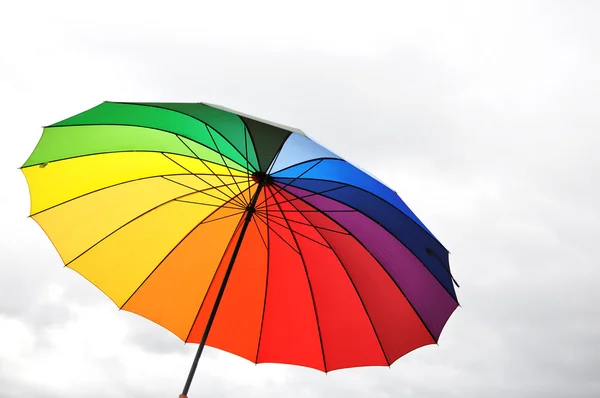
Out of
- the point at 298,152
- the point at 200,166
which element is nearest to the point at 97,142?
the point at 200,166

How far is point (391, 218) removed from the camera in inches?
270

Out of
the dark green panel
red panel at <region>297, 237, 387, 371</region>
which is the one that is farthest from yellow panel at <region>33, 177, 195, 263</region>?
red panel at <region>297, 237, 387, 371</region>

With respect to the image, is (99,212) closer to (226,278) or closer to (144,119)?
(144,119)

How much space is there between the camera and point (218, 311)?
7.07 m

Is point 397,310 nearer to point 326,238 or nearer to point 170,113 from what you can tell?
point 326,238

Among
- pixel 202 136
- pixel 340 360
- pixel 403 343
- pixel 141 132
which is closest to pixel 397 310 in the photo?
pixel 403 343

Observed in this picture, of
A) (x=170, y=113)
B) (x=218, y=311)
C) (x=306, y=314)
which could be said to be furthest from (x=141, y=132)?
(x=306, y=314)

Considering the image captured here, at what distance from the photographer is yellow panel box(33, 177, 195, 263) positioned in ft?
22.0

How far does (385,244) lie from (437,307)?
0.90 meters

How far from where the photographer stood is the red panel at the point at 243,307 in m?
7.06

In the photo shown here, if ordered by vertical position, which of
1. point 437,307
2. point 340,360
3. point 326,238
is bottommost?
point 340,360

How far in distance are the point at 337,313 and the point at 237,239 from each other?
135cm

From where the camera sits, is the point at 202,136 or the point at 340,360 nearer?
the point at 202,136

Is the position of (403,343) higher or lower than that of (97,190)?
lower
